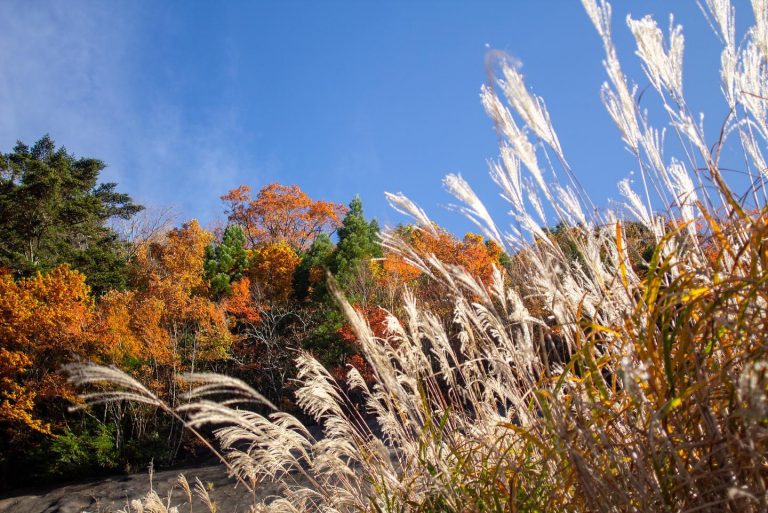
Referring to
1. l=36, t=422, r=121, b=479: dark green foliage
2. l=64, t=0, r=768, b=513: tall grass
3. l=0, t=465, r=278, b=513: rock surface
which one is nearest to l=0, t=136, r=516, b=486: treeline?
l=36, t=422, r=121, b=479: dark green foliage

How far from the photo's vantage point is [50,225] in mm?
22906

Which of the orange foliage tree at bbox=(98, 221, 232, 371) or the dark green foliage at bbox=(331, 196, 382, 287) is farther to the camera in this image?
the dark green foliage at bbox=(331, 196, 382, 287)

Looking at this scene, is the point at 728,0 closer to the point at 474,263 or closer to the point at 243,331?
the point at 474,263

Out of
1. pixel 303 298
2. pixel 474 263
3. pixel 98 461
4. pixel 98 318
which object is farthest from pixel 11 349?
pixel 474 263

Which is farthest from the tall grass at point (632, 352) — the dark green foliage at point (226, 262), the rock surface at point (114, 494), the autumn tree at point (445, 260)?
the dark green foliage at point (226, 262)

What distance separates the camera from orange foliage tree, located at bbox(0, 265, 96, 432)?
15578 millimetres

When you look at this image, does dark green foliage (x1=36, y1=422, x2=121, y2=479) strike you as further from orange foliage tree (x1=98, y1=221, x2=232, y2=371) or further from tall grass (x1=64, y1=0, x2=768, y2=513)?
tall grass (x1=64, y1=0, x2=768, y2=513)

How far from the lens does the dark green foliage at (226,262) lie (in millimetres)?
23609

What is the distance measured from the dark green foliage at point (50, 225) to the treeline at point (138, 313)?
56 mm

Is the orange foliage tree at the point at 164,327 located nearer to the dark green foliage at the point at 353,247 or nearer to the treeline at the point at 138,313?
the treeline at the point at 138,313

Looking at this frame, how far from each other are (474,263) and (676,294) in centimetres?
1836

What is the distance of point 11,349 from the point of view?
1619 cm

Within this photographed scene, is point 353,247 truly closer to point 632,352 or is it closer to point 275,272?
point 275,272

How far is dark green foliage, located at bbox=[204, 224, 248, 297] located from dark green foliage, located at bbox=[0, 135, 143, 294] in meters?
3.88
